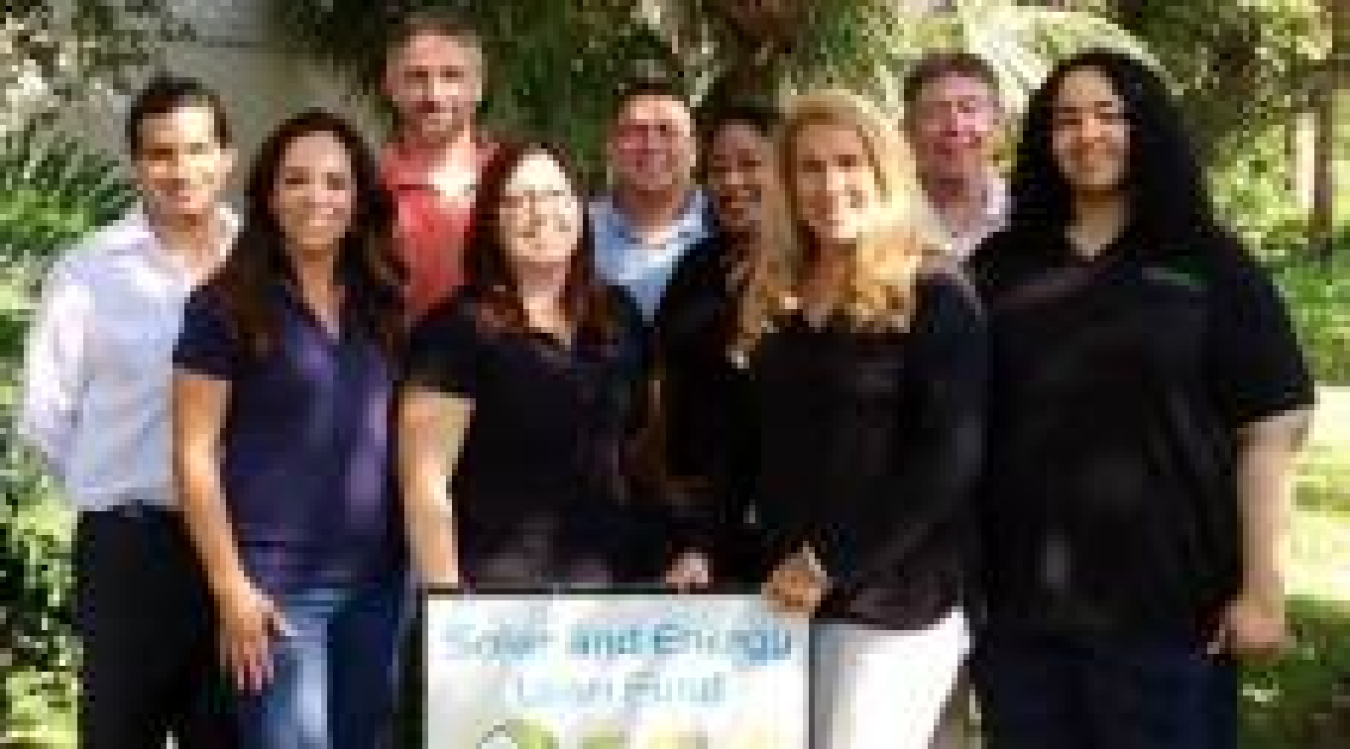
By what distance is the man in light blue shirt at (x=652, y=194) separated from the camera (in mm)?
5453

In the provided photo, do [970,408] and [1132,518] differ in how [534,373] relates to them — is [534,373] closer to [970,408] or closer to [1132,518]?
[970,408]

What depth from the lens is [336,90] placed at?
1228 cm

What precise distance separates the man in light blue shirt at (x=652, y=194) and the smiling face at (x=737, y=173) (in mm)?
64

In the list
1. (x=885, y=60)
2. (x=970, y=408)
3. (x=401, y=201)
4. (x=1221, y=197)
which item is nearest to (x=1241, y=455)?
(x=970, y=408)

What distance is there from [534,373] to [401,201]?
2.62 feet

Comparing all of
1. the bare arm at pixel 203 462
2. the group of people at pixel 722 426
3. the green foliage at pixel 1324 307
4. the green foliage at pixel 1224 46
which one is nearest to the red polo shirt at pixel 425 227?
the group of people at pixel 722 426

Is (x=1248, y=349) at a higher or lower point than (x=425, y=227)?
lower

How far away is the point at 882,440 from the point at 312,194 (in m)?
1.16

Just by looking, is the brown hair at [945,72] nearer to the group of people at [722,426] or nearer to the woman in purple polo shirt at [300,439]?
the group of people at [722,426]

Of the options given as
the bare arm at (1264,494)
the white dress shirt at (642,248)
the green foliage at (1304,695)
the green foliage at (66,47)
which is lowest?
the green foliage at (1304,695)

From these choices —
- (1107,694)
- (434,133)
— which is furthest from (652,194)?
(1107,694)

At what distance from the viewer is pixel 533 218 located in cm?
473

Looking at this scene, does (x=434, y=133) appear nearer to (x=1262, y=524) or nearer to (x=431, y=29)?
(x=431, y=29)

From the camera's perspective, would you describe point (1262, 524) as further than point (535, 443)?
No
